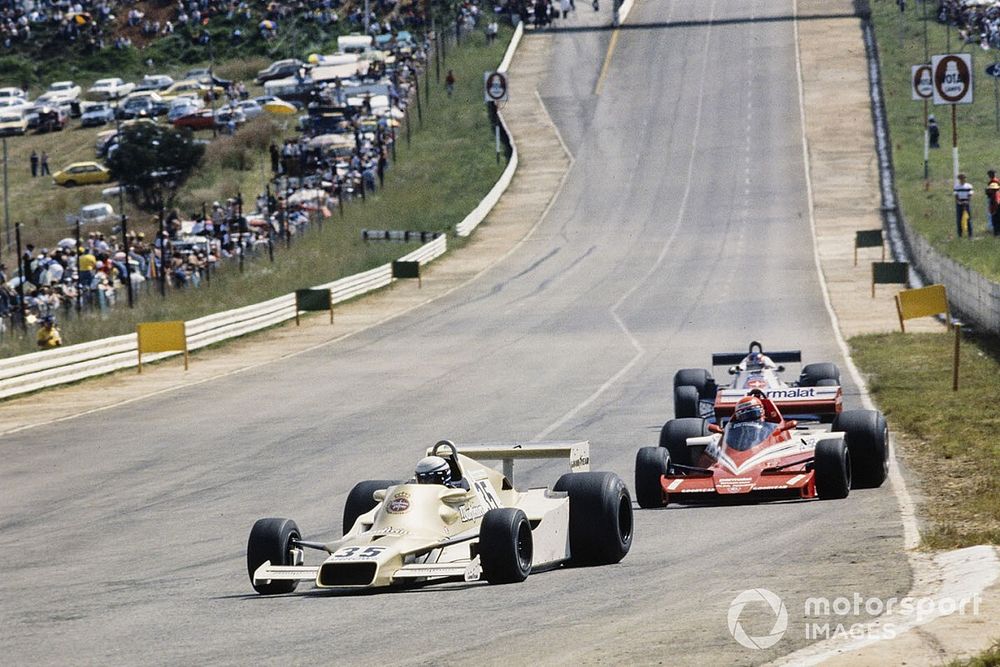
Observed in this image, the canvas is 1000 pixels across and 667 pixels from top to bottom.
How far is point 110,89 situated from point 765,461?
85839 mm

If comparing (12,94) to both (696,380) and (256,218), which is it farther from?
(696,380)

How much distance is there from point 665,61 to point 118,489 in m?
70.0

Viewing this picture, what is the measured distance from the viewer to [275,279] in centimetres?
4800

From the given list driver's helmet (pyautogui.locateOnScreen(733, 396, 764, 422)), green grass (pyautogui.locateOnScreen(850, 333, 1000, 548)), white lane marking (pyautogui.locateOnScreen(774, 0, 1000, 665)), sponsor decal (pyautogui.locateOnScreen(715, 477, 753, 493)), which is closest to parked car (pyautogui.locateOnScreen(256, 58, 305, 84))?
green grass (pyautogui.locateOnScreen(850, 333, 1000, 548))

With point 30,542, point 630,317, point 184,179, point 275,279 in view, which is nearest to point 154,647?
point 30,542

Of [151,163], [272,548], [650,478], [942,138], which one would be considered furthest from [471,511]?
[151,163]

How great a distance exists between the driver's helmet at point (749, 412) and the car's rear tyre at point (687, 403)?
3.88 metres

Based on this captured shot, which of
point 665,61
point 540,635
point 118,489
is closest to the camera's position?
point 540,635

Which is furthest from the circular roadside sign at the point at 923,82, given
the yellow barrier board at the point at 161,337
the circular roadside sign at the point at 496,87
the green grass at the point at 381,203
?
the yellow barrier board at the point at 161,337

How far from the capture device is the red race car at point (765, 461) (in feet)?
53.1

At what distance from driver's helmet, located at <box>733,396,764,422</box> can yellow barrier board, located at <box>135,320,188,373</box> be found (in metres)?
19.0

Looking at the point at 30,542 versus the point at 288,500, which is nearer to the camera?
the point at 30,542

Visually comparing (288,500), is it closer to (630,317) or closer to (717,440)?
(717,440)

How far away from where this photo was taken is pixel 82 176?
257ft
